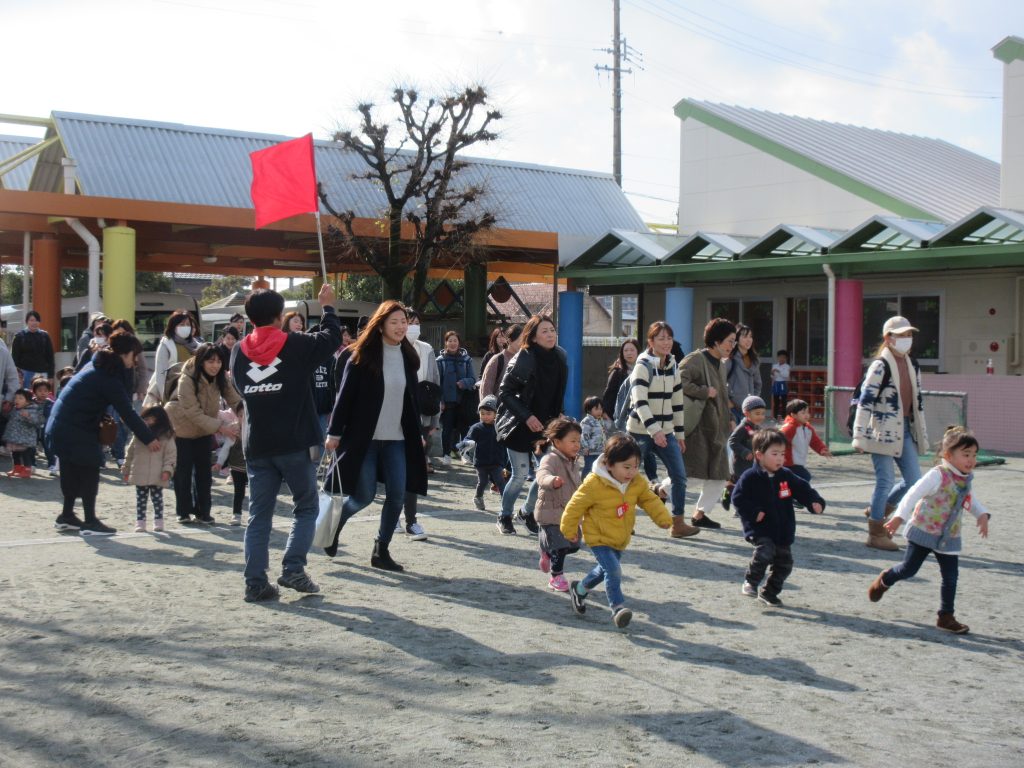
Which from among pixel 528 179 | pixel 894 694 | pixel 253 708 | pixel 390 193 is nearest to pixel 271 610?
pixel 253 708

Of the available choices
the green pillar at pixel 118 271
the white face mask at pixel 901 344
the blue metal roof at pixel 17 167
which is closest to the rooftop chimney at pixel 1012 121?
the white face mask at pixel 901 344

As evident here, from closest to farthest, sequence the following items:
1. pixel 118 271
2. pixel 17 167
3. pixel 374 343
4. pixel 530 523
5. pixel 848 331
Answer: pixel 374 343, pixel 530 523, pixel 848 331, pixel 118 271, pixel 17 167

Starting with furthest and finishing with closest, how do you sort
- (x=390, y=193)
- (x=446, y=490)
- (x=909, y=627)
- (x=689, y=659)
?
(x=390, y=193) < (x=446, y=490) < (x=909, y=627) < (x=689, y=659)

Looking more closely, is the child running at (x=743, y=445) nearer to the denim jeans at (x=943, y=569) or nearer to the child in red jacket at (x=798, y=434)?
the child in red jacket at (x=798, y=434)

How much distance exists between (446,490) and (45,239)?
15.5 meters

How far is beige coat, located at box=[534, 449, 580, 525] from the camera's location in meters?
6.76

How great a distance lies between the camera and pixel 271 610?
6316mm

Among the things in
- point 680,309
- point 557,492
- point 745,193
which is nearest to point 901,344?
point 557,492

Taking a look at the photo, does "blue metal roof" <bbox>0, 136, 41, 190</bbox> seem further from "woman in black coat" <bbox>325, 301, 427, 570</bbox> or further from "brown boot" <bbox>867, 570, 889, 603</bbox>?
"brown boot" <bbox>867, 570, 889, 603</bbox>

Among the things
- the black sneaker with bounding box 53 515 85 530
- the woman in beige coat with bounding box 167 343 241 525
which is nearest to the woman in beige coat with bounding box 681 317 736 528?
the woman in beige coat with bounding box 167 343 241 525

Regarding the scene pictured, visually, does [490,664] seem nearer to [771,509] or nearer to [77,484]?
[771,509]

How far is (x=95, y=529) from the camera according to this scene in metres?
8.90

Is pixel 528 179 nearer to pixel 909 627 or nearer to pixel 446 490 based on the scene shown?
pixel 446 490

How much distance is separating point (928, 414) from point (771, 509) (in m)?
9.85
